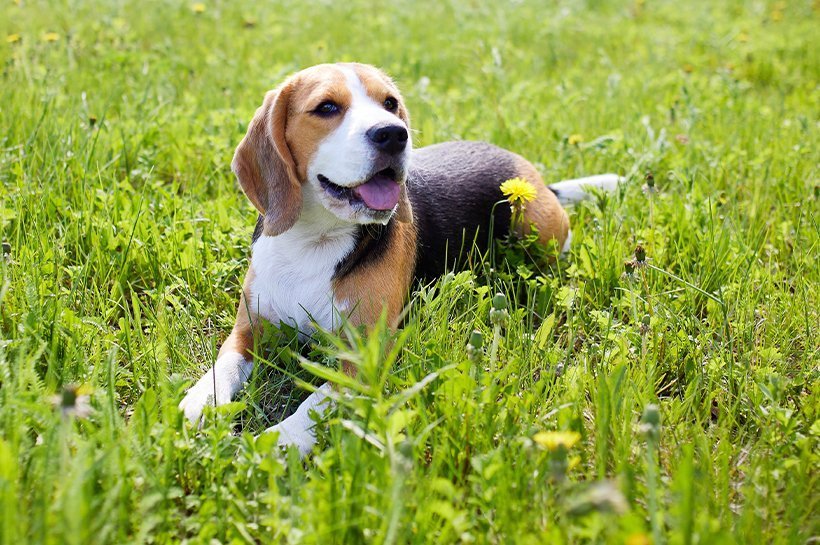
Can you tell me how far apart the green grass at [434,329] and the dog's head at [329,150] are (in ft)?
1.73

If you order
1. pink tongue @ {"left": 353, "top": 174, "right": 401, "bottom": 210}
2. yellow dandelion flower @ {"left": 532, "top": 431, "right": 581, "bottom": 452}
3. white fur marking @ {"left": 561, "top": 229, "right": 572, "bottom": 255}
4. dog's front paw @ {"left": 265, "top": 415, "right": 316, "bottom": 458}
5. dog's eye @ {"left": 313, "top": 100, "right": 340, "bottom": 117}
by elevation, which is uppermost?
dog's eye @ {"left": 313, "top": 100, "right": 340, "bottom": 117}

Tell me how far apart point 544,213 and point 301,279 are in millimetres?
1479

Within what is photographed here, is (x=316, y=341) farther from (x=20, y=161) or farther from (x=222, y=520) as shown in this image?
(x=20, y=161)

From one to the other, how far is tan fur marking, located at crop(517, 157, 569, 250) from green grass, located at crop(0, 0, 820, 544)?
0.15 metres

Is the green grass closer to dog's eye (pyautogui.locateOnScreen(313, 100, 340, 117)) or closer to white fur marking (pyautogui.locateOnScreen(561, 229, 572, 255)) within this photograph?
white fur marking (pyautogui.locateOnScreen(561, 229, 572, 255))

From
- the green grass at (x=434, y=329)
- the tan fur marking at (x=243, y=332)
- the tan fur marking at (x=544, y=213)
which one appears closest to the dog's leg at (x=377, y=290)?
the green grass at (x=434, y=329)

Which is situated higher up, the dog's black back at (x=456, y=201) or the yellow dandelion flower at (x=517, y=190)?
the yellow dandelion flower at (x=517, y=190)

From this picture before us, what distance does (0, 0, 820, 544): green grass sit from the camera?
2199 mm

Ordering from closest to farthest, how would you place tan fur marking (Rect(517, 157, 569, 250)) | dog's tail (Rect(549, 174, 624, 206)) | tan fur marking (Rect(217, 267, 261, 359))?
tan fur marking (Rect(217, 267, 261, 359))
tan fur marking (Rect(517, 157, 569, 250))
dog's tail (Rect(549, 174, 624, 206))

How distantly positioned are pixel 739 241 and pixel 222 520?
279 cm

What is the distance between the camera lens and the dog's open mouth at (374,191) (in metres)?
3.24

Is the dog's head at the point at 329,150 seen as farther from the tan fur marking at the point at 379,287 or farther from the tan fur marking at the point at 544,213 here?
the tan fur marking at the point at 544,213

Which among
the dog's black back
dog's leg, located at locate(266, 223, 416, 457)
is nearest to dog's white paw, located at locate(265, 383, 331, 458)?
dog's leg, located at locate(266, 223, 416, 457)

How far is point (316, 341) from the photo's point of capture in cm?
336
